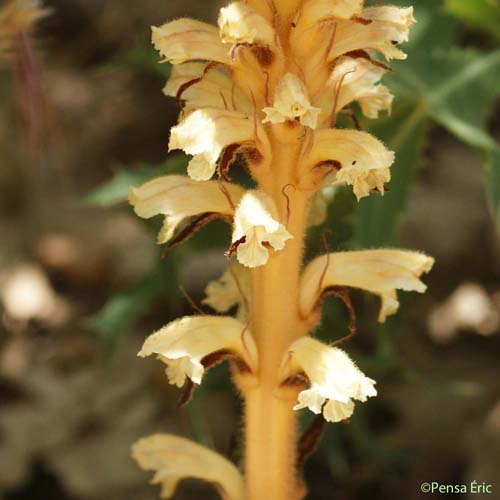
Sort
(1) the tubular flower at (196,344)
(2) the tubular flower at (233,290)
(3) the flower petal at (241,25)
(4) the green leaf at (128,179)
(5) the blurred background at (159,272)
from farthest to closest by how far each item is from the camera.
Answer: (5) the blurred background at (159,272) → (4) the green leaf at (128,179) → (2) the tubular flower at (233,290) → (1) the tubular flower at (196,344) → (3) the flower petal at (241,25)

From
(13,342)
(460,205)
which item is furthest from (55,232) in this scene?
(460,205)

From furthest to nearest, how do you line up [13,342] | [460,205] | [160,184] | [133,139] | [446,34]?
1. [133,139]
2. [460,205]
3. [13,342]
4. [446,34]
5. [160,184]

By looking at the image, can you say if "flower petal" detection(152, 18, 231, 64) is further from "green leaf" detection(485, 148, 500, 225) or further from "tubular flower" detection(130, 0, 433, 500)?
"green leaf" detection(485, 148, 500, 225)

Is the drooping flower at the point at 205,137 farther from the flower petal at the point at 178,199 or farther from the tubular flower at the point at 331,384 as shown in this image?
the tubular flower at the point at 331,384

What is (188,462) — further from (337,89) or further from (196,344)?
(337,89)

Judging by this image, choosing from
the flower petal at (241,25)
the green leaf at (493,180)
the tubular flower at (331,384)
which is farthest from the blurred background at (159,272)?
the flower petal at (241,25)

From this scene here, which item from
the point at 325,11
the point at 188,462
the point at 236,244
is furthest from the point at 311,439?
the point at 325,11

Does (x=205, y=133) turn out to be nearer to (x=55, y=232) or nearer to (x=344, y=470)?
(x=344, y=470)

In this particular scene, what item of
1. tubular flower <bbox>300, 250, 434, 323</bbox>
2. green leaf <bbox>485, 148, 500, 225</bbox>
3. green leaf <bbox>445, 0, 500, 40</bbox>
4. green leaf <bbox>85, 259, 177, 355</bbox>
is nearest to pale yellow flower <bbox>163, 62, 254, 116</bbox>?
tubular flower <bbox>300, 250, 434, 323</bbox>
